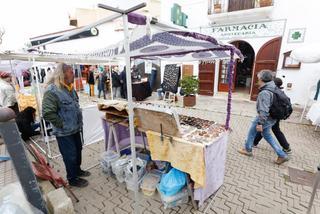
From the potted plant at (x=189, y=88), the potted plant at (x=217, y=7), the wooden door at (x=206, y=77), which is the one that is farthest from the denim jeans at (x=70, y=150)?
the potted plant at (x=217, y=7)

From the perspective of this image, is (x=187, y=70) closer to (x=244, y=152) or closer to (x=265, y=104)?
(x=244, y=152)

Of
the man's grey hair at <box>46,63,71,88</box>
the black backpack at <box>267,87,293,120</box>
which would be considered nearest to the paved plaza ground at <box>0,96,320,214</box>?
the black backpack at <box>267,87,293,120</box>

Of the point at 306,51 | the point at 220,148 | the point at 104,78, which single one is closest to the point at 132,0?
the point at 220,148

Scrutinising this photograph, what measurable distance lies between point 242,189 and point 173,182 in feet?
3.68

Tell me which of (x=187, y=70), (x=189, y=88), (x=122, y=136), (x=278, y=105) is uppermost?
(x=187, y=70)

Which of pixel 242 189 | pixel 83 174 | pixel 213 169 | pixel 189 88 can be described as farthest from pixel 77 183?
pixel 189 88

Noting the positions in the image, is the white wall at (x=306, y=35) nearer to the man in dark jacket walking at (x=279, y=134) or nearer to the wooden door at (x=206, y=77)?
the wooden door at (x=206, y=77)

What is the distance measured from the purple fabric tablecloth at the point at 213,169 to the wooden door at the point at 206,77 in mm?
6355

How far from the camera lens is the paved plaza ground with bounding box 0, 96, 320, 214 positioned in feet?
7.50

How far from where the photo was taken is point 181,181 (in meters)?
2.21

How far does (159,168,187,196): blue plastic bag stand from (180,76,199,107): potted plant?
A: 483 centimetres

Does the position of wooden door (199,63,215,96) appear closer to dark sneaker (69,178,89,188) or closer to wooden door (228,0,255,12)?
wooden door (228,0,255,12)

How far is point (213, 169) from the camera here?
231cm

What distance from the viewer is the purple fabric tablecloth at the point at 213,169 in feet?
7.09
